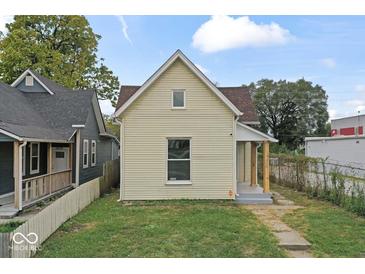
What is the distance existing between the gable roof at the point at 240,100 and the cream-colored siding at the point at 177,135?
3606 mm

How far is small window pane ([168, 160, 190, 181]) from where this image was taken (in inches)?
535

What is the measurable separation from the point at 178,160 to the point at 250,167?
195 inches

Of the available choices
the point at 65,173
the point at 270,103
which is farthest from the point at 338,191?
the point at 270,103

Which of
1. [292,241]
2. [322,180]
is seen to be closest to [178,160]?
[322,180]

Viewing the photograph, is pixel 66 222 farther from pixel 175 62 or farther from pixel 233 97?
pixel 233 97

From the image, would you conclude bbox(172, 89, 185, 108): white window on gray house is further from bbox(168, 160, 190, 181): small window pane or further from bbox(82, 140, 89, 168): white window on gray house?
bbox(82, 140, 89, 168): white window on gray house

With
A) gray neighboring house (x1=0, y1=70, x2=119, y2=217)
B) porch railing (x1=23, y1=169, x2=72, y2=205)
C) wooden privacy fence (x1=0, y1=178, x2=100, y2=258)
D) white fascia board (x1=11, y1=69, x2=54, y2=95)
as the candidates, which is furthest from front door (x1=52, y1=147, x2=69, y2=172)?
wooden privacy fence (x1=0, y1=178, x2=100, y2=258)

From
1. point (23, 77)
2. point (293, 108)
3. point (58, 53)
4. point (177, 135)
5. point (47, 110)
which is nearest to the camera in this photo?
point (177, 135)

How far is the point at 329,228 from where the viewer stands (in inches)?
362

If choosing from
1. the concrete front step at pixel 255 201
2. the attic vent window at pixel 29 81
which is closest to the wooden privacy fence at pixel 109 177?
the concrete front step at pixel 255 201

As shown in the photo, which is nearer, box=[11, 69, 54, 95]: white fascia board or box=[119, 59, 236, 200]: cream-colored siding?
box=[119, 59, 236, 200]: cream-colored siding

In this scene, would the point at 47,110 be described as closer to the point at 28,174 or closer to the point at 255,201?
the point at 28,174

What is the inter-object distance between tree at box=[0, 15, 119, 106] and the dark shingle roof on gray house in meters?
7.81

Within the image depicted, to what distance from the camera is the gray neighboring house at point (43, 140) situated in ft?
37.9
